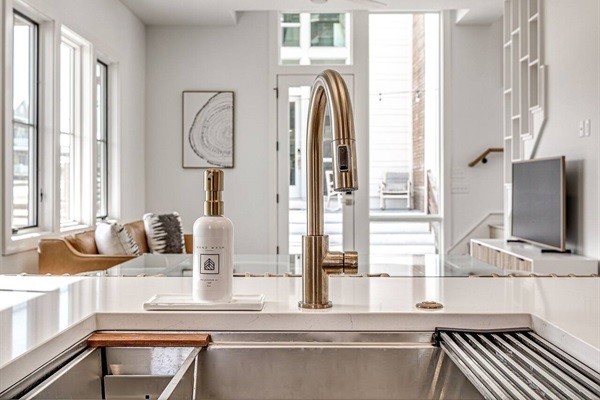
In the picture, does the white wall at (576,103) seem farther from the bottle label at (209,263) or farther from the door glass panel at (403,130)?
the bottle label at (209,263)

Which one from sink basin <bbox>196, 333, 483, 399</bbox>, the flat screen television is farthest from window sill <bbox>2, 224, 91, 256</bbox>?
the flat screen television

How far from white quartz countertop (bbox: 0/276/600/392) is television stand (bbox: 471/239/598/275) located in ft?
7.16

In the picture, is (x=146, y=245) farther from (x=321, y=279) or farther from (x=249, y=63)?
(x=321, y=279)

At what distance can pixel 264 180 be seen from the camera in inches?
228

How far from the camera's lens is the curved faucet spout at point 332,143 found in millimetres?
778

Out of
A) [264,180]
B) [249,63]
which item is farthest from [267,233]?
[249,63]

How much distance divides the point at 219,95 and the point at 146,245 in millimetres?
1789

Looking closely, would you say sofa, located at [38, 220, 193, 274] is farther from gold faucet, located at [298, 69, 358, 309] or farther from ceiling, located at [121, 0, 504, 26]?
gold faucet, located at [298, 69, 358, 309]

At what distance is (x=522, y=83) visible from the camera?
4336 millimetres

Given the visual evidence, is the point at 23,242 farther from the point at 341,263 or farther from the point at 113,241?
the point at 341,263

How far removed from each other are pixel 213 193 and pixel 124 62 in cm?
462

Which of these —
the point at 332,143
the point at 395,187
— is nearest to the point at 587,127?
the point at 395,187

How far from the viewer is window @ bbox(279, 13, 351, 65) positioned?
19.0 feet

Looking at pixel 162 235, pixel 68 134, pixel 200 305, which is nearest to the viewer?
pixel 200 305
